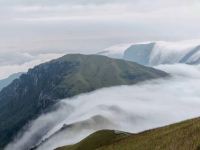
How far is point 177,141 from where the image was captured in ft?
138

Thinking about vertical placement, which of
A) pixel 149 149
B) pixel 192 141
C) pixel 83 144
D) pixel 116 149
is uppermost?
pixel 192 141

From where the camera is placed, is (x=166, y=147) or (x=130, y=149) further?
(x=130, y=149)

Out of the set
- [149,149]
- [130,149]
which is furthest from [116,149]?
[149,149]

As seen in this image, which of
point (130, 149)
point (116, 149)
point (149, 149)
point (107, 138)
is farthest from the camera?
point (107, 138)

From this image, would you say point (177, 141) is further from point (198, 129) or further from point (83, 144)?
point (83, 144)

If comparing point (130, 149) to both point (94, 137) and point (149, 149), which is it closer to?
point (149, 149)

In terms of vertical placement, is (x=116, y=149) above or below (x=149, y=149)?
below

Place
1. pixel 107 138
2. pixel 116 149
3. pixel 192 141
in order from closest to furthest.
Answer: pixel 192 141, pixel 116 149, pixel 107 138

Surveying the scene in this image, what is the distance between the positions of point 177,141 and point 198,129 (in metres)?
3.27

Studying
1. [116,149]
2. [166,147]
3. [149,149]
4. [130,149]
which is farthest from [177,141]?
[116,149]

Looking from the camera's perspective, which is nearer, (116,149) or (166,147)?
(166,147)

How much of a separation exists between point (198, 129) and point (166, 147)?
4.58 meters

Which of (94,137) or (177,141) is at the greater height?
(177,141)

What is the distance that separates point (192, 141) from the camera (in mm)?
39000
